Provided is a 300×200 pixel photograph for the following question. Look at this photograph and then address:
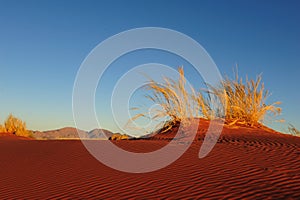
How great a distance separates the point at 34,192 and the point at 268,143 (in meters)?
7.31

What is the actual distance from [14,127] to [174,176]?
1880 centimetres

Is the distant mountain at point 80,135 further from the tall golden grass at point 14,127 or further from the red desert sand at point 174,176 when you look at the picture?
the red desert sand at point 174,176

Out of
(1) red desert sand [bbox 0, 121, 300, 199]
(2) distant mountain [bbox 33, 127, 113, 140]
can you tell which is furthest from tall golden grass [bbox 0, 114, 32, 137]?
(1) red desert sand [bbox 0, 121, 300, 199]

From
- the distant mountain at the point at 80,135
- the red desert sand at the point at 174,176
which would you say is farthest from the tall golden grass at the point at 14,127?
the red desert sand at the point at 174,176

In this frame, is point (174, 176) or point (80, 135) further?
point (80, 135)

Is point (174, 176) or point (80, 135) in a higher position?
point (80, 135)

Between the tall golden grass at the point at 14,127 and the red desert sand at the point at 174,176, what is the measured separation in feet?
40.4

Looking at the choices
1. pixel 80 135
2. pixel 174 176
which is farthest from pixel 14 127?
pixel 174 176

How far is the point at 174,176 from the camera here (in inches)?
306

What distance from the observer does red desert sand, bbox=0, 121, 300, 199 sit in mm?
6508

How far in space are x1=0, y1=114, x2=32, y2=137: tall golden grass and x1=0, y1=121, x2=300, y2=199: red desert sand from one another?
1232cm

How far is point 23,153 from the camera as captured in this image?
12.7m

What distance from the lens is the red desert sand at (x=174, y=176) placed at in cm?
651

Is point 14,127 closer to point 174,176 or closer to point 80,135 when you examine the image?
point 80,135
